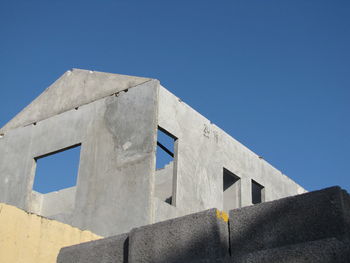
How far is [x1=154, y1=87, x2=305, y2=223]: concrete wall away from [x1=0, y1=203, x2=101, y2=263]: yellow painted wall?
21.6ft

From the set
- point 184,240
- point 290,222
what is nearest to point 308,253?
point 290,222

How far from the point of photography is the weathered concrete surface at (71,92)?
1379 centimetres

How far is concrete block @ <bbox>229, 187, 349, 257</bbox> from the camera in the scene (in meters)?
3.23

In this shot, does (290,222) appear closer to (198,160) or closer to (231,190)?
(198,160)

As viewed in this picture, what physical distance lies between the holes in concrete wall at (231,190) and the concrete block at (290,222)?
1152 centimetres

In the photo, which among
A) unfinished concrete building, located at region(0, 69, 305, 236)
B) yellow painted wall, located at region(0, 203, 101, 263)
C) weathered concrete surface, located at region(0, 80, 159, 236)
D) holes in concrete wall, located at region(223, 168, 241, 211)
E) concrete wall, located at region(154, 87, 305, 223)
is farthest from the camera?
holes in concrete wall, located at region(223, 168, 241, 211)

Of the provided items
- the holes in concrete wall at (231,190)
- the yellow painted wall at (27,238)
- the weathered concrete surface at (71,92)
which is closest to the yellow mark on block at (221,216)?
the yellow painted wall at (27,238)

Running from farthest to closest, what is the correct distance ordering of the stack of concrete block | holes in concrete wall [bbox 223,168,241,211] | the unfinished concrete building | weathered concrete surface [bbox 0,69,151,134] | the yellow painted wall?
holes in concrete wall [bbox 223,168,241,211] → weathered concrete surface [bbox 0,69,151,134] → the unfinished concrete building → the yellow painted wall → the stack of concrete block

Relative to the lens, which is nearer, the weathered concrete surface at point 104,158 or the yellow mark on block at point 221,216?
the yellow mark on block at point 221,216

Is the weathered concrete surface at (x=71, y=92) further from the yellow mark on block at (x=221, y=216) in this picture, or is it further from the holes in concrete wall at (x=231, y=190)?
the yellow mark on block at (x=221, y=216)

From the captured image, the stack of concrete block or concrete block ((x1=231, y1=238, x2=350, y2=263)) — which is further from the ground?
the stack of concrete block

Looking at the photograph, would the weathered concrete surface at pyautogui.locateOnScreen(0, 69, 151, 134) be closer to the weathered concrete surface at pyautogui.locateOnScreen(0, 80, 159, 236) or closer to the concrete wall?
the weathered concrete surface at pyautogui.locateOnScreen(0, 80, 159, 236)

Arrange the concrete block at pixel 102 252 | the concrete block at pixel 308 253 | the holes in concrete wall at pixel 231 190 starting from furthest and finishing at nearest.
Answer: the holes in concrete wall at pixel 231 190, the concrete block at pixel 102 252, the concrete block at pixel 308 253

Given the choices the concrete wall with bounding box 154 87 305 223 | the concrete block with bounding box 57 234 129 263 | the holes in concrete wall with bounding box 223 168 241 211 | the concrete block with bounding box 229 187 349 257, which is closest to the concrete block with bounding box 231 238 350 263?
the concrete block with bounding box 229 187 349 257
